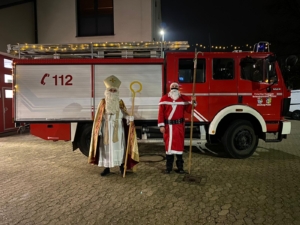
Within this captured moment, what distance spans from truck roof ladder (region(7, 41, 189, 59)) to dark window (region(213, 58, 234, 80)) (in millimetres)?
859

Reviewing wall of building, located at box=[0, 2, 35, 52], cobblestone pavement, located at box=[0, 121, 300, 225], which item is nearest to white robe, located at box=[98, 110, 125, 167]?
cobblestone pavement, located at box=[0, 121, 300, 225]

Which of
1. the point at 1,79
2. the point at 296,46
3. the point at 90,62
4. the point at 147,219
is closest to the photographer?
the point at 147,219

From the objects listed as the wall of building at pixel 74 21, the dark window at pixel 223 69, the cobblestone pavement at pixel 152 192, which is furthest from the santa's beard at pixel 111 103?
the wall of building at pixel 74 21

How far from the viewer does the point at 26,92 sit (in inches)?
245

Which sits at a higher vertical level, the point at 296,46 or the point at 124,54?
the point at 296,46

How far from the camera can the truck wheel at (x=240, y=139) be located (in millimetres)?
6340

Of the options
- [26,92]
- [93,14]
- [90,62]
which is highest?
[93,14]

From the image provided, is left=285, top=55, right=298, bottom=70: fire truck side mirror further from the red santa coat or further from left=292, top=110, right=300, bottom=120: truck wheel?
left=292, top=110, right=300, bottom=120: truck wheel

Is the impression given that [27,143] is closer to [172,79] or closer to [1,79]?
[1,79]

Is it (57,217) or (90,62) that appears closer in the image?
(57,217)

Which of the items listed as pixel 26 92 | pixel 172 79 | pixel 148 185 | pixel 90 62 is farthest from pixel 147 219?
pixel 26 92

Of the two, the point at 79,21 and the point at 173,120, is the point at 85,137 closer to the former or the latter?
the point at 173,120

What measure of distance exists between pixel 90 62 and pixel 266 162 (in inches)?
192

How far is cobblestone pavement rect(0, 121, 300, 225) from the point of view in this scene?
3556 millimetres
